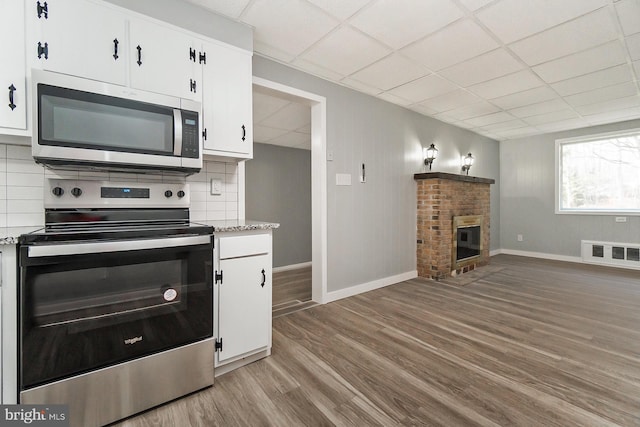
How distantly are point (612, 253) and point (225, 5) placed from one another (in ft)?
22.9

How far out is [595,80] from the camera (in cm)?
324

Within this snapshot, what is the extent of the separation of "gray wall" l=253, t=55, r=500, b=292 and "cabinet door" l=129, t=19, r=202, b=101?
842 millimetres

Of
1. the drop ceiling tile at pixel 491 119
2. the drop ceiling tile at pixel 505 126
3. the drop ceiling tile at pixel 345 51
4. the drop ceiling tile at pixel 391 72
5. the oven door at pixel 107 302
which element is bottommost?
the oven door at pixel 107 302

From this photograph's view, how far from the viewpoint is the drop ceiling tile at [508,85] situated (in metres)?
3.20

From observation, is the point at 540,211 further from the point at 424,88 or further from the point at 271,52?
the point at 271,52

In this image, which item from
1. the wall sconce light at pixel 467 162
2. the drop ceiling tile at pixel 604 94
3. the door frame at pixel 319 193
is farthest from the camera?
the wall sconce light at pixel 467 162

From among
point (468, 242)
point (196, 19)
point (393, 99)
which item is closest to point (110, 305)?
point (196, 19)

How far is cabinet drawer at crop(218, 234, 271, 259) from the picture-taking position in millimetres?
1827

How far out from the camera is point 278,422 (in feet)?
4.70

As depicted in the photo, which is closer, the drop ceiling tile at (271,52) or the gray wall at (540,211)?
the drop ceiling tile at (271,52)

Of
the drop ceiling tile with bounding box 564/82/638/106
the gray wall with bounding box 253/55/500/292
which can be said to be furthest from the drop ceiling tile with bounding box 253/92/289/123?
the drop ceiling tile with bounding box 564/82/638/106

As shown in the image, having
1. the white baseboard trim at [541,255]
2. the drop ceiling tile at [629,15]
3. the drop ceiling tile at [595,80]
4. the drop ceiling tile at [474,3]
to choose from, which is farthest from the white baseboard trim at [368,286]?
the drop ceiling tile at [629,15]

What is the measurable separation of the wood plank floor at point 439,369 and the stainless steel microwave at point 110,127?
143 centimetres

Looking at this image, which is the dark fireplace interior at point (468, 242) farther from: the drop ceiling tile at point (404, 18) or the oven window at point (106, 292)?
the oven window at point (106, 292)
